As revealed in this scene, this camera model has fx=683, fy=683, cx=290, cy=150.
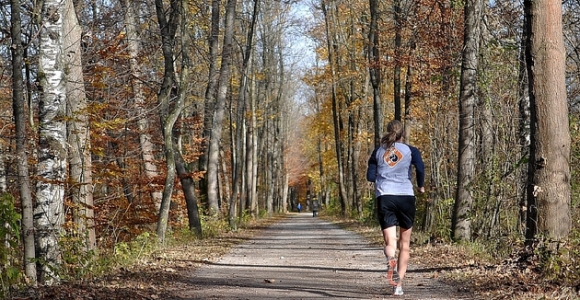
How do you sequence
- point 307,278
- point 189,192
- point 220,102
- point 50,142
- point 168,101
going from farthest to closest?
point 220,102 < point 189,192 < point 168,101 < point 307,278 < point 50,142

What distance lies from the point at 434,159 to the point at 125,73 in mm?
7966

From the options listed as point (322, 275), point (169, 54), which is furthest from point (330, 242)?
point (322, 275)

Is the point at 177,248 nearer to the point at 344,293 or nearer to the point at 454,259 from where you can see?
the point at 454,259

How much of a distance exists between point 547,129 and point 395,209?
232 cm

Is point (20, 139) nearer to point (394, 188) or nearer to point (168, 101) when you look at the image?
point (394, 188)

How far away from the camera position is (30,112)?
11.0 m

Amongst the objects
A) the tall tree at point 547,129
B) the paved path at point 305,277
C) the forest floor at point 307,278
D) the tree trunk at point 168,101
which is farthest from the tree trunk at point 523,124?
the tree trunk at point 168,101

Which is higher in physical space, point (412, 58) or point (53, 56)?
point (412, 58)

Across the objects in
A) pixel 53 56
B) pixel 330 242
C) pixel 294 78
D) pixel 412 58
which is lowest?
pixel 330 242

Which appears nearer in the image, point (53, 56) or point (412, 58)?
point (53, 56)

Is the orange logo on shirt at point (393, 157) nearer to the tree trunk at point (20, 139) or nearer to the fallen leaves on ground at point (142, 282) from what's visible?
the fallen leaves on ground at point (142, 282)

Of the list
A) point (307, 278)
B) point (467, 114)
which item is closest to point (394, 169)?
point (307, 278)

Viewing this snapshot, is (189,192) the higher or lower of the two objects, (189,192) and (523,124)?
the lower

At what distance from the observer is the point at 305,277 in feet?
33.7
